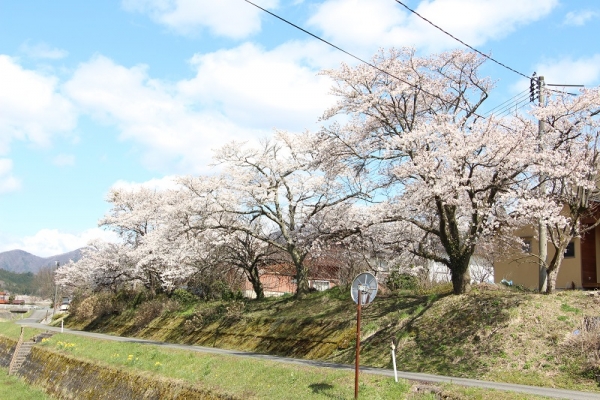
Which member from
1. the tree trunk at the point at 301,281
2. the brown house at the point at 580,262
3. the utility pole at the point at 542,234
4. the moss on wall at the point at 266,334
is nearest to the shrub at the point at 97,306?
the moss on wall at the point at 266,334

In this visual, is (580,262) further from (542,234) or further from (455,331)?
(455,331)

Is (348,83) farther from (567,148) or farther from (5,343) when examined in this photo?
(5,343)

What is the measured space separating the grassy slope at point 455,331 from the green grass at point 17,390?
7.49m

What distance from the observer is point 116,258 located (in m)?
36.8

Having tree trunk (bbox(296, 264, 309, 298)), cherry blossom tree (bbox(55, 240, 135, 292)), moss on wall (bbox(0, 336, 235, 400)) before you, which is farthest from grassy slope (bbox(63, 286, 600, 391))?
cherry blossom tree (bbox(55, 240, 135, 292))

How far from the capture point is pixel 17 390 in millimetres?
22594

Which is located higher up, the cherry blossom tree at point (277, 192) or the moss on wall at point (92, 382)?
the cherry blossom tree at point (277, 192)

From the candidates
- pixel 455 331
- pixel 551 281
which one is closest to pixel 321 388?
pixel 455 331

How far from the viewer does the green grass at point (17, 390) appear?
20.8 metres

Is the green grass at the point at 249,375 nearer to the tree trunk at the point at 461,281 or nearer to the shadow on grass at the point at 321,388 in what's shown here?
the shadow on grass at the point at 321,388

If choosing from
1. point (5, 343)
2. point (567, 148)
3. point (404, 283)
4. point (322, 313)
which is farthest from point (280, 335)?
point (5, 343)

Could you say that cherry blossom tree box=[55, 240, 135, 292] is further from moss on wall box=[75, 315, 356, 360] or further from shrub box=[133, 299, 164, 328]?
moss on wall box=[75, 315, 356, 360]

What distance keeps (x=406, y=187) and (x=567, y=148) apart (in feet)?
16.6

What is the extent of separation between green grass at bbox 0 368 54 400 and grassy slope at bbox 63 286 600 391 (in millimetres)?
7494
